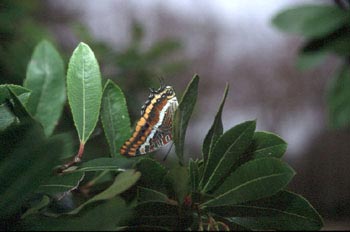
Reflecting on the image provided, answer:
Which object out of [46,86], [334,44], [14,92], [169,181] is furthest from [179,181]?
[334,44]

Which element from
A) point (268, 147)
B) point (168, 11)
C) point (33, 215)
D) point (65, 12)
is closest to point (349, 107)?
point (268, 147)

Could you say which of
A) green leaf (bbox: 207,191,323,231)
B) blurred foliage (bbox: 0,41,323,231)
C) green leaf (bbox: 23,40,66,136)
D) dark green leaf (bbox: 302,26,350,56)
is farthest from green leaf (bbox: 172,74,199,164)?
dark green leaf (bbox: 302,26,350,56)

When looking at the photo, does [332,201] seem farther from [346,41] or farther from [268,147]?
[268,147]

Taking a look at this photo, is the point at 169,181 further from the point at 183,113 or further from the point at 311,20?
the point at 311,20

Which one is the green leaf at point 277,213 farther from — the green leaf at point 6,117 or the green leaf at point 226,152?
the green leaf at point 6,117

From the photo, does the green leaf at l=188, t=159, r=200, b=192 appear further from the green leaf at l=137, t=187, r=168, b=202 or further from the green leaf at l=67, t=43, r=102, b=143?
the green leaf at l=67, t=43, r=102, b=143
